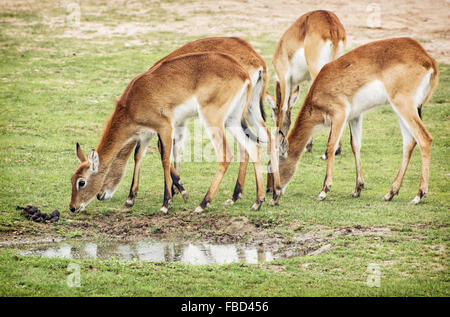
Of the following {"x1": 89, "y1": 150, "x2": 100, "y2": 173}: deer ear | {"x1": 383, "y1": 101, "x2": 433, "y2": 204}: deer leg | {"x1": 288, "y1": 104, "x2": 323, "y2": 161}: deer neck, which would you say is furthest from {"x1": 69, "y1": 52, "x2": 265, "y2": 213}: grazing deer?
{"x1": 383, "y1": 101, "x2": 433, "y2": 204}: deer leg

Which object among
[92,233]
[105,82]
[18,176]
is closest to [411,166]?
[92,233]

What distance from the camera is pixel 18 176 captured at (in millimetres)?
10438

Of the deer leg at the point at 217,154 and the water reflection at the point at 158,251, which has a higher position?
the deer leg at the point at 217,154

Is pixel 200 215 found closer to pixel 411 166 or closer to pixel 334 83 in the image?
pixel 334 83

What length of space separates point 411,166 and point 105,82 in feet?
28.7

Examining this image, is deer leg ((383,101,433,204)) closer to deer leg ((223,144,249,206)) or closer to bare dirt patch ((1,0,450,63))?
deer leg ((223,144,249,206))

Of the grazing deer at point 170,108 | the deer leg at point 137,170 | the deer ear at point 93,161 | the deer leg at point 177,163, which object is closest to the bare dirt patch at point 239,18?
the deer leg at point 177,163

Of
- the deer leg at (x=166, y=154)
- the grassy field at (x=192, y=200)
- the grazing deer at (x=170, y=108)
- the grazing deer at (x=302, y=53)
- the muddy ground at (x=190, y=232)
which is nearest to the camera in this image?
the grassy field at (x=192, y=200)

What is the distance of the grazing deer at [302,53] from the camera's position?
1209 centimetres

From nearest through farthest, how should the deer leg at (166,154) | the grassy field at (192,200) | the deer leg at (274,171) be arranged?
the grassy field at (192,200)
the deer leg at (166,154)
the deer leg at (274,171)

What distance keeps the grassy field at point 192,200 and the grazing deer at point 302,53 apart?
1.21 m

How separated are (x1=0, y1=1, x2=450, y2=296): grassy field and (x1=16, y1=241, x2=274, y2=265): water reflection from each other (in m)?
0.50

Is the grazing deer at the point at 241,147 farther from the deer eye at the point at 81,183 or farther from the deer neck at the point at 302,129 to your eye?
the deer eye at the point at 81,183

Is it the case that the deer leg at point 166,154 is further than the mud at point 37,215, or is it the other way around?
the deer leg at point 166,154
